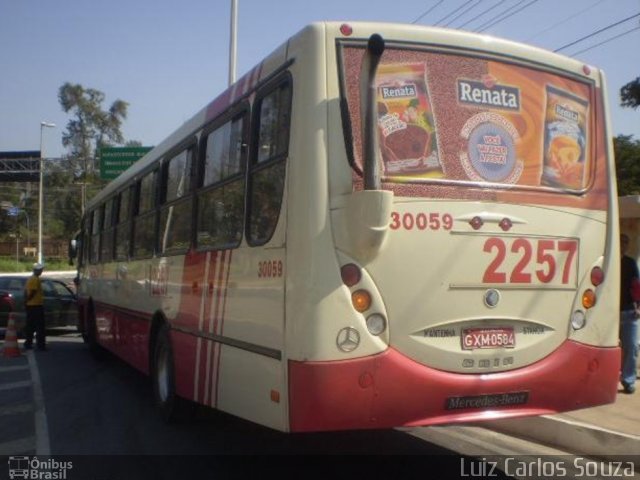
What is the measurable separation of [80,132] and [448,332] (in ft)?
204

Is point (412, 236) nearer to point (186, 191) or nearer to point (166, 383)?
point (186, 191)

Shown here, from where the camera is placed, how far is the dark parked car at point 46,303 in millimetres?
15461

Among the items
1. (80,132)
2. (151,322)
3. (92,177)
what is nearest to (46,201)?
(92,177)

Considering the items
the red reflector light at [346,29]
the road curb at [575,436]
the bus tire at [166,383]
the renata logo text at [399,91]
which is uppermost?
the red reflector light at [346,29]

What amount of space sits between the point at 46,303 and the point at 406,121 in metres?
13.4

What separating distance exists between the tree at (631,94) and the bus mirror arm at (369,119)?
18266 mm

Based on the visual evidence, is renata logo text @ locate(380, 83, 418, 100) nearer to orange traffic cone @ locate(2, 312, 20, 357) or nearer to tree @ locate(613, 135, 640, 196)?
orange traffic cone @ locate(2, 312, 20, 357)

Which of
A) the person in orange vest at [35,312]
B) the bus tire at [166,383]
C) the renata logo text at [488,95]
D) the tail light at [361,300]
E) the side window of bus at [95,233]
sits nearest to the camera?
the tail light at [361,300]

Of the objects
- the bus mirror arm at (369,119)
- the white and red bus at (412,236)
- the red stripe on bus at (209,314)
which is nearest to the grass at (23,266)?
the red stripe on bus at (209,314)

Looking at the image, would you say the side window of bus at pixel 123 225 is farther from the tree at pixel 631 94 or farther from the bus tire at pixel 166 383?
the tree at pixel 631 94

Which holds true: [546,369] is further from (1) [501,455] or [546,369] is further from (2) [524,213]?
(1) [501,455]

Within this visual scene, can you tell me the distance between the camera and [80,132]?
61.3 m

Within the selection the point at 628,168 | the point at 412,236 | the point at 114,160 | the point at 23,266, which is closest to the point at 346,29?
the point at 412,236

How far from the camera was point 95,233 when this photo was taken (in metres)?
12.5
